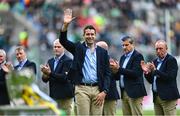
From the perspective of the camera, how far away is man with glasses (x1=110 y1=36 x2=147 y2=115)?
1877 centimetres

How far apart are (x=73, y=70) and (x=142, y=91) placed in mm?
2472

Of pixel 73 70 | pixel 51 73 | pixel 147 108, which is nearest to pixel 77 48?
pixel 73 70

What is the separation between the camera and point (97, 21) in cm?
3719

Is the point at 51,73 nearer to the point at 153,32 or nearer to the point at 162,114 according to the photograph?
the point at 162,114

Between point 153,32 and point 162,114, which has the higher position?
point 153,32

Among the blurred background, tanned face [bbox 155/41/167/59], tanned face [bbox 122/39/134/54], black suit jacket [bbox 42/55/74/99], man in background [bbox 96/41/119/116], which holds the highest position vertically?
the blurred background

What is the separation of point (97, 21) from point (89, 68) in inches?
803

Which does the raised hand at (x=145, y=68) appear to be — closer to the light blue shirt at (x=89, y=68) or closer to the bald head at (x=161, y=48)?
the bald head at (x=161, y=48)

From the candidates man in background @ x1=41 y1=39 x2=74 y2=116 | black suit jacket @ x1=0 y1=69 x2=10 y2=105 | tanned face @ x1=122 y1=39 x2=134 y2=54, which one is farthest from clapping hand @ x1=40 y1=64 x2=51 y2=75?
tanned face @ x1=122 y1=39 x2=134 y2=54

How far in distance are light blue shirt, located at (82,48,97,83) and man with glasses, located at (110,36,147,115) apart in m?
1.75

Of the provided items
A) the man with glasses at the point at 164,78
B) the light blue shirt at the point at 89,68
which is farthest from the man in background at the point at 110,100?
the light blue shirt at the point at 89,68

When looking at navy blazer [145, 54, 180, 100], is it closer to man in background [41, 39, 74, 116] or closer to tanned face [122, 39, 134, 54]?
tanned face [122, 39, 134, 54]

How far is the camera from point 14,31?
37.7 meters

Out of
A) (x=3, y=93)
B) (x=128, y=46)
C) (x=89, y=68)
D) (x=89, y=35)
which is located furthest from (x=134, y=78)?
(x=3, y=93)
